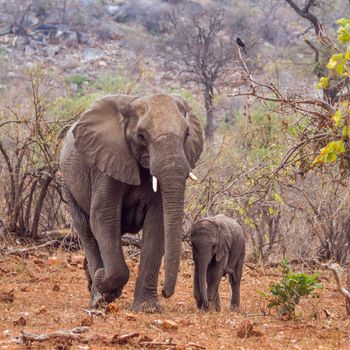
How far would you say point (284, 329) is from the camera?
6.52 metres

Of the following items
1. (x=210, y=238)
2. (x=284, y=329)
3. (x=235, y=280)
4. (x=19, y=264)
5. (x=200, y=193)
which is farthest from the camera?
(x=200, y=193)

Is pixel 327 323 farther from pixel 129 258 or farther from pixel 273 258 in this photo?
pixel 273 258

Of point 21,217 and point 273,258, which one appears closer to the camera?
point 21,217

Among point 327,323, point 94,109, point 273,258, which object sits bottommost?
point 273,258

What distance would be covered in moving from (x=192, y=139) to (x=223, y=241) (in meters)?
1.95

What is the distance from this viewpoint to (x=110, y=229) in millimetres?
7816

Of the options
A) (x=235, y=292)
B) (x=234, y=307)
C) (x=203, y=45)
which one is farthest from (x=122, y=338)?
(x=203, y=45)

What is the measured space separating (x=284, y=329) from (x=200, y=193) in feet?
19.9

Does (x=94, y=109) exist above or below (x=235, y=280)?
above

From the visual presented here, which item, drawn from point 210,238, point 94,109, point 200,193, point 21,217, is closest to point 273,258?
point 200,193

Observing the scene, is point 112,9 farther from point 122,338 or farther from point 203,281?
point 122,338

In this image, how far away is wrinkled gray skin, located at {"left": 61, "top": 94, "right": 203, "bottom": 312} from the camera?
7.30 meters

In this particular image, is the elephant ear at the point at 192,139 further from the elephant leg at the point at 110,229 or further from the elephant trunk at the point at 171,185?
the elephant leg at the point at 110,229

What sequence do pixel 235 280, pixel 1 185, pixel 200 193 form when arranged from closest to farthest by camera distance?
pixel 235 280, pixel 200 193, pixel 1 185
